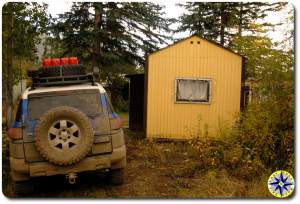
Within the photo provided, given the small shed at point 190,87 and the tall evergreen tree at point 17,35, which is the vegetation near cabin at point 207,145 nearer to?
the tall evergreen tree at point 17,35

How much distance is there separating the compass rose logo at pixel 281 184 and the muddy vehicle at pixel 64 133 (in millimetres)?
2673

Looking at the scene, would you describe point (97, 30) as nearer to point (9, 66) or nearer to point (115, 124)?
point (9, 66)

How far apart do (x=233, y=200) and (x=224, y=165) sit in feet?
4.90

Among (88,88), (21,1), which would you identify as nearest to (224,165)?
(88,88)

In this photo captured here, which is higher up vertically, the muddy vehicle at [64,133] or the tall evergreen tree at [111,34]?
the tall evergreen tree at [111,34]

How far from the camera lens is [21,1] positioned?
738 cm

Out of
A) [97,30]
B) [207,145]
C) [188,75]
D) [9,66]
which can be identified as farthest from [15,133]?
[97,30]

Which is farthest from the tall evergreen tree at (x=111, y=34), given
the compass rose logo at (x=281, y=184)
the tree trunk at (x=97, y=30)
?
the compass rose logo at (x=281, y=184)

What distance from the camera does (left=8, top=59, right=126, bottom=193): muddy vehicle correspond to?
5.80 meters

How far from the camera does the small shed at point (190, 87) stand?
10867 mm

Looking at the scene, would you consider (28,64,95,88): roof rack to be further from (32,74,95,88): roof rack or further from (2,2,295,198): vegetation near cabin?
(2,2,295,198): vegetation near cabin

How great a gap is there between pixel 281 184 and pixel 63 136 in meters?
3.89

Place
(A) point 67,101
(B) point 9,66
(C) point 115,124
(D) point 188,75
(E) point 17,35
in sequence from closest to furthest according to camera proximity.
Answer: (C) point 115,124 < (A) point 67,101 < (B) point 9,66 < (E) point 17,35 < (D) point 188,75

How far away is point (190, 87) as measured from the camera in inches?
434
